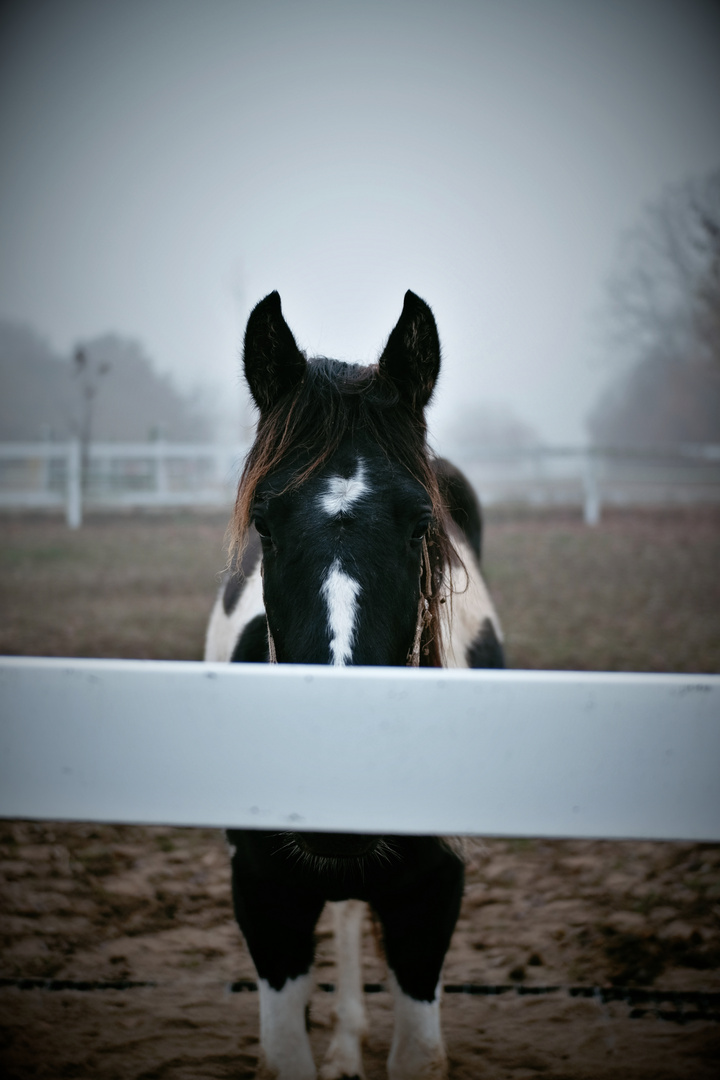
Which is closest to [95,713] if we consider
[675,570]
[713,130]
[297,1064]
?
[297,1064]

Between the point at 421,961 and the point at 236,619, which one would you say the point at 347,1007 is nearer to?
the point at 421,961

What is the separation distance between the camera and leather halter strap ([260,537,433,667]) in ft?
5.06

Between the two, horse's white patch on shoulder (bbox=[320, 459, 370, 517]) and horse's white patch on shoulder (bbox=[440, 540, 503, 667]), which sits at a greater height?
horse's white patch on shoulder (bbox=[320, 459, 370, 517])

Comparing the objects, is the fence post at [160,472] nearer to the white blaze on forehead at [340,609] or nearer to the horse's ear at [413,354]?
the horse's ear at [413,354]

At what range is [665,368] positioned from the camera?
23.5 metres

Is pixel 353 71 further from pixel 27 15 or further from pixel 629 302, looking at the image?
pixel 629 302

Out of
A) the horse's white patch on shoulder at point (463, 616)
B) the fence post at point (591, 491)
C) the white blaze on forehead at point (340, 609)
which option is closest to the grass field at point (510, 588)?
the fence post at point (591, 491)

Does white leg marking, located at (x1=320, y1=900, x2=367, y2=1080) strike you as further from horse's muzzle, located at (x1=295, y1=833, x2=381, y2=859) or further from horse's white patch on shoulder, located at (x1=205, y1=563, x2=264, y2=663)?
horse's muzzle, located at (x1=295, y1=833, x2=381, y2=859)

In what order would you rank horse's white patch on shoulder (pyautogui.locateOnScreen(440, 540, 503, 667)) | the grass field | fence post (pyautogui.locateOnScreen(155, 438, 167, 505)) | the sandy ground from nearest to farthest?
horse's white patch on shoulder (pyautogui.locateOnScreen(440, 540, 503, 667)) → the sandy ground → the grass field → fence post (pyautogui.locateOnScreen(155, 438, 167, 505))

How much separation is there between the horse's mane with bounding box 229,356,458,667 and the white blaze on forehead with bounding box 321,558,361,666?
0.34m

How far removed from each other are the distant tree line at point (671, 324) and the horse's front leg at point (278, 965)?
18.3m

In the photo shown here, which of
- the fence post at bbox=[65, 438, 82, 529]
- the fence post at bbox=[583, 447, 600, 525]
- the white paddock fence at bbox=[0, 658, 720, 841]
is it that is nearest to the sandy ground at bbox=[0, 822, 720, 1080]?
the white paddock fence at bbox=[0, 658, 720, 841]

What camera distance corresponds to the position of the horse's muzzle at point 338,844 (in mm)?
1133

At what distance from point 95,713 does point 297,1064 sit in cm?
162
